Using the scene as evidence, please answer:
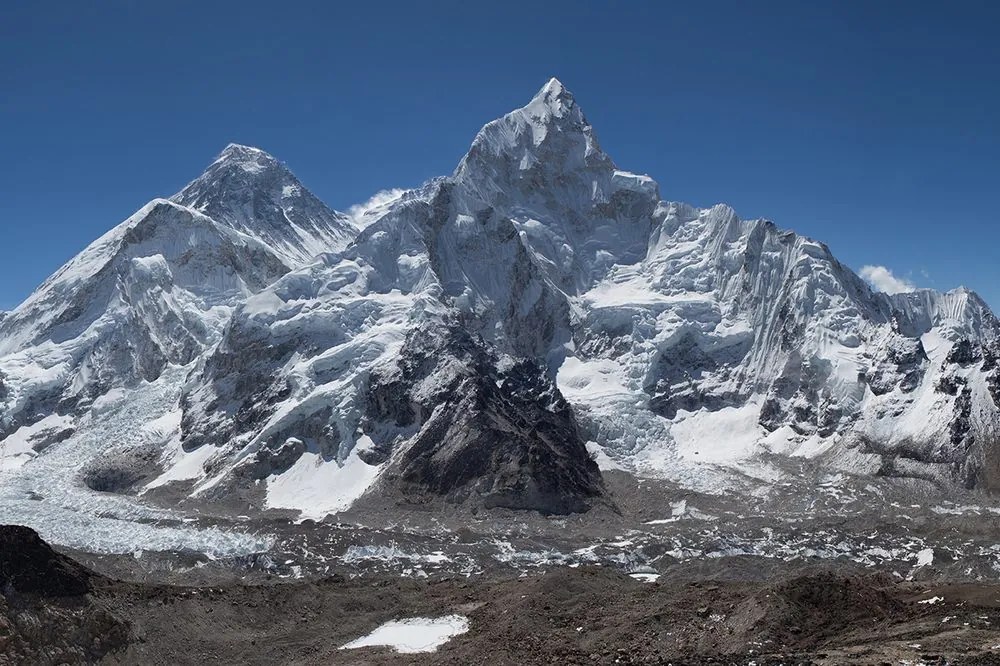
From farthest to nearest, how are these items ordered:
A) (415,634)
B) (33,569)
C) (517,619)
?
(415,634), (517,619), (33,569)

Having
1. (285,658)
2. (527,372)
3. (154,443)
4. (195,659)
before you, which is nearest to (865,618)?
(285,658)

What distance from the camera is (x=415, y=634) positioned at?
84.2m

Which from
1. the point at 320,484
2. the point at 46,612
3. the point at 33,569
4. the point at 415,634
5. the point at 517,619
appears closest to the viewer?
the point at 46,612

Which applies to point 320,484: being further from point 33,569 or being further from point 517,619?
point 517,619

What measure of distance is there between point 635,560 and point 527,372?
7258 cm

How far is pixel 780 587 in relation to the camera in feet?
241

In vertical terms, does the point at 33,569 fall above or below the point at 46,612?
above

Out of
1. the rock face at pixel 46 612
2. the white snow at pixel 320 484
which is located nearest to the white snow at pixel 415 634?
the rock face at pixel 46 612

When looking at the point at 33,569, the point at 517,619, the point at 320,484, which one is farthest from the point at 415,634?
the point at 320,484

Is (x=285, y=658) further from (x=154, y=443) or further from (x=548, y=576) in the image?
(x=154, y=443)

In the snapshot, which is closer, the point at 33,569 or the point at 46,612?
the point at 46,612

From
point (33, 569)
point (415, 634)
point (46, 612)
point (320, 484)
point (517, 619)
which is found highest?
point (320, 484)

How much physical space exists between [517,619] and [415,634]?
30.3 feet

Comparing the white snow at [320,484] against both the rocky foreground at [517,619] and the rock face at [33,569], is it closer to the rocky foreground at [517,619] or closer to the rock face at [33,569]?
the rocky foreground at [517,619]
